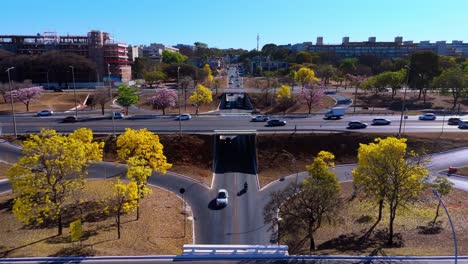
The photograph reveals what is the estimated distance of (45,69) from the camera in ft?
271

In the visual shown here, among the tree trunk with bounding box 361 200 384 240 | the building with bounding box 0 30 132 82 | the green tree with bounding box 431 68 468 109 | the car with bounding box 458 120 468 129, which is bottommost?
the tree trunk with bounding box 361 200 384 240

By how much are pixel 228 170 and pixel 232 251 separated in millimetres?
19434

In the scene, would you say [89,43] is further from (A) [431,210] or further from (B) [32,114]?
(A) [431,210]

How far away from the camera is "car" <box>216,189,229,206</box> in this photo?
2994cm

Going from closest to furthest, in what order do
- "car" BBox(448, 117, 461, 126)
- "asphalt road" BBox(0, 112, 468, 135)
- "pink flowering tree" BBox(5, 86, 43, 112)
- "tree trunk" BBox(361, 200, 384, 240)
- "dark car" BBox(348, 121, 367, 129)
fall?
1. "tree trunk" BBox(361, 200, 384, 240)
2. "asphalt road" BBox(0, 112, 468, 135)
3. "dark car" BBox(348, 121, 367, 129)
4. "car" BBox(448, 117, 461, 126)
5. "pink flowering tree" BBox(5, 86, 43, 112)

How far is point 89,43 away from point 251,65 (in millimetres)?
70815

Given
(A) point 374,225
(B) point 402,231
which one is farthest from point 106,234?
(B) point 402,231

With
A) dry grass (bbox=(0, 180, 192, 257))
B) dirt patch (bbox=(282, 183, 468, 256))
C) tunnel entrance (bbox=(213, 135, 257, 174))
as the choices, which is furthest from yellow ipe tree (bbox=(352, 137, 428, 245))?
tunnel entrance (bbox=(213, 135, 257, 174))

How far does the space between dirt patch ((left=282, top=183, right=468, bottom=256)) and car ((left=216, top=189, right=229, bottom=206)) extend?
6.91 meters

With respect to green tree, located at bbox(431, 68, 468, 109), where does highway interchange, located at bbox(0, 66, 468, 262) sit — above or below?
below

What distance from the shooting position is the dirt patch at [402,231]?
20.9m

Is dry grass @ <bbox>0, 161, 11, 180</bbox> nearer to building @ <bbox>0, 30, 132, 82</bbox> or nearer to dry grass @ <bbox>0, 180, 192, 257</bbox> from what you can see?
dry grass @ <bbox>0, 180, 192, 257</bbox>

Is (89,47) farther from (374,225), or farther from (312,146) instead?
(374,225)

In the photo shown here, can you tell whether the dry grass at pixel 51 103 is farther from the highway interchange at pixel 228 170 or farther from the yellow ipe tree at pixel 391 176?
the yellow ipe tree at pixel 391 176
